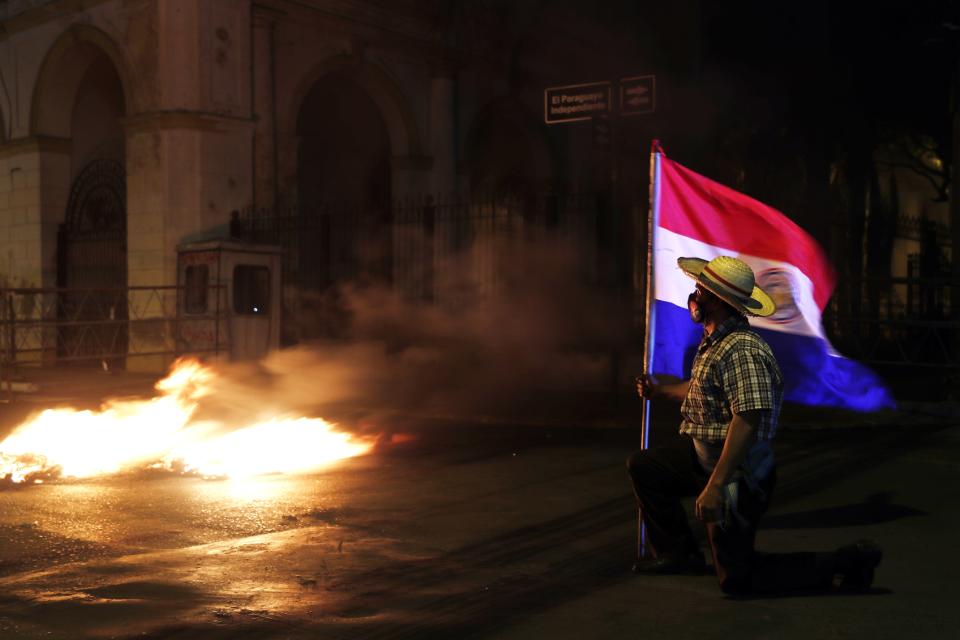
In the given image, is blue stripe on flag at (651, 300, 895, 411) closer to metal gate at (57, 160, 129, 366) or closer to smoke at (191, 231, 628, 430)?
smoke at (191, 231, 628, 430)

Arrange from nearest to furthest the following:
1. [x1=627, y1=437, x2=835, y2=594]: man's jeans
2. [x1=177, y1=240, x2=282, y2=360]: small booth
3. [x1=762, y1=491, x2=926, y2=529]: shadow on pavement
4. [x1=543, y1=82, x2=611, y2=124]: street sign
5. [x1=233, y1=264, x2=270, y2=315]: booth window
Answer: [x1=627, y1=437, x2=835, y2=594]: man's jeans
[x1=762, y1=491, x2=926, y2=529]: shadow on pavement
[x1=543, y1=82, x2=611, y2=124]: street sign
[x1=177, y1=240, x2=282, y2=360]: small booth
[x1=233, y1=264, x2=270, y2=315]: booth window

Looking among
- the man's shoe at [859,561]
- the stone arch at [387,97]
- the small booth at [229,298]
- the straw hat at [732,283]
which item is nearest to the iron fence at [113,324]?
the small booth at [229,298]

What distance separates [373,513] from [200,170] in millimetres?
10622

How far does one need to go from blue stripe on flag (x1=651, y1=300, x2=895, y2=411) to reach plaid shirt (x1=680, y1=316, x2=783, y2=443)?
25.5 inches

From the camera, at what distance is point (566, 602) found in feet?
13.7

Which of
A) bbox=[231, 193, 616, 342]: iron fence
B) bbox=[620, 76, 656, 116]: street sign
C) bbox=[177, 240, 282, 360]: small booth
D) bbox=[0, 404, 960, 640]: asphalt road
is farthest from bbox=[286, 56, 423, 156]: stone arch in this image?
bbox=[0, 404, 960, 640]: asphalt road

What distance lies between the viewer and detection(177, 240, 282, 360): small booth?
14086 mm

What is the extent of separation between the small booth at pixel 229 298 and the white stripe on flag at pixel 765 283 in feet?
33.0

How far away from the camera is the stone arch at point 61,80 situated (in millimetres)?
17359

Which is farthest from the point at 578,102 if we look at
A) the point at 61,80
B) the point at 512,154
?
the point at 512,154

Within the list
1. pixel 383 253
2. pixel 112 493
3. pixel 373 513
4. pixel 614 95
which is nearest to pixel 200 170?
pixel 383 253

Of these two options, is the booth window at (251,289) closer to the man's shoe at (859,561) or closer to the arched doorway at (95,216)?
the arched doorway at (95,216)

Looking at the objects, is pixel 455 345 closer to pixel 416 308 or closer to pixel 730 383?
pixel 416 308

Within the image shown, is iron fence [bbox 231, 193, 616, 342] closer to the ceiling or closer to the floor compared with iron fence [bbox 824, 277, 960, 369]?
closer to the ceiling
